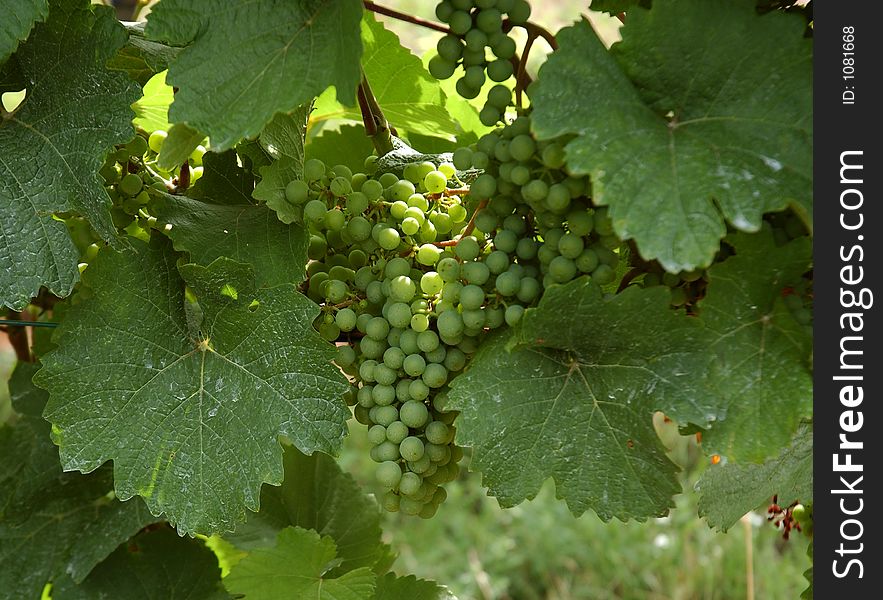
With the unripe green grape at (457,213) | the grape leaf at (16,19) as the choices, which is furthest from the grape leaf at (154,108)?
the unripe green grape at (457,213)

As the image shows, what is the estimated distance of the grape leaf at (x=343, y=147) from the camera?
3.24 feet

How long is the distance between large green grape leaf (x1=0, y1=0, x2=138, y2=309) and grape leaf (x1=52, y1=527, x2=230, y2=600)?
42 centimetres

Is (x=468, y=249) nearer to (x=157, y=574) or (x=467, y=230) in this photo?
(x=467, y=230)

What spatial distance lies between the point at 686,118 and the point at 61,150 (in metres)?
0.51

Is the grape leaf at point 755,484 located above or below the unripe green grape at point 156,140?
below

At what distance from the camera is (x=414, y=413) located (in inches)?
29.3

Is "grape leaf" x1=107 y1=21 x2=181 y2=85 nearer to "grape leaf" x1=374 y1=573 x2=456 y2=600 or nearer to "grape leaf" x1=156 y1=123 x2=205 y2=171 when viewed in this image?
"grape leaf" x1=156 y1=123 x2=205 y2=171

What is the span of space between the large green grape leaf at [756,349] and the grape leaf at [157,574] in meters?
0.63

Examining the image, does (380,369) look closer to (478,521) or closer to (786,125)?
(786,125)

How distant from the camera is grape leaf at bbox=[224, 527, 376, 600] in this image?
854 mm

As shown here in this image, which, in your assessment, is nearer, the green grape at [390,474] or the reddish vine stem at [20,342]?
the green grape at [390,474]

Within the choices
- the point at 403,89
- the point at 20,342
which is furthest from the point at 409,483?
the point at 20,342

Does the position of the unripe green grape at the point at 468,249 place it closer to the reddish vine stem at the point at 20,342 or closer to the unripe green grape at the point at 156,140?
the unripe green grape at the point at 156,140

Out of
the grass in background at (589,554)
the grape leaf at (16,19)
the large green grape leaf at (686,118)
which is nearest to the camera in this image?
the large green grape leaf at (686,118)
